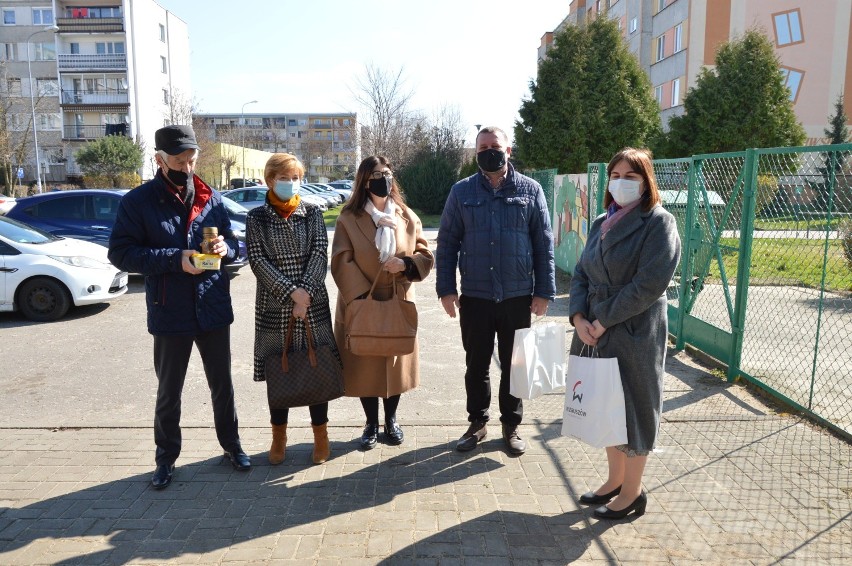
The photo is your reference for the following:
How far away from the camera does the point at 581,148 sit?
67.9 feet

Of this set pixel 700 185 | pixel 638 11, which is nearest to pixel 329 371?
pixel 700 185

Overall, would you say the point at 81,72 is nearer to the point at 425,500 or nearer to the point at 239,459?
the point at 239,459

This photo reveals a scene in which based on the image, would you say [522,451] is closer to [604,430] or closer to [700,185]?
[604,430]

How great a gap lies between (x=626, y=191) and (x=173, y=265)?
8.34 ft

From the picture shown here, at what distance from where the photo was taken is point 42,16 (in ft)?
175

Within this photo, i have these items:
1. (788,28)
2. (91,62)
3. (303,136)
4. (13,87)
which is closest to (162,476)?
(788,28)

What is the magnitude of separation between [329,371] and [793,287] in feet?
31.5

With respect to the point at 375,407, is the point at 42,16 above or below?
above

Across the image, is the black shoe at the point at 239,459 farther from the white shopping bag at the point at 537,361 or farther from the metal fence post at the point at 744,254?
the metal fence post at the point at 744,254

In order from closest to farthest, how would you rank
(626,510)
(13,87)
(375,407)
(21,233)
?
(626,510) < (375,407) < (21,233) < (13,87)

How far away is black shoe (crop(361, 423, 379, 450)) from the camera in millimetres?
4633

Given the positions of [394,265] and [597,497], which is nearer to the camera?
[597,497]

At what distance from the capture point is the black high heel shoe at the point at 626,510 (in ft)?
12.0

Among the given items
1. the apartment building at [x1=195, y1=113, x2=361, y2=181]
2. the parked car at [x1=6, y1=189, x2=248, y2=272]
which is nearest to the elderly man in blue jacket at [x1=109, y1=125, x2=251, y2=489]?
the parked car at [x1=6, y1=189, x2=248, y2=272]
